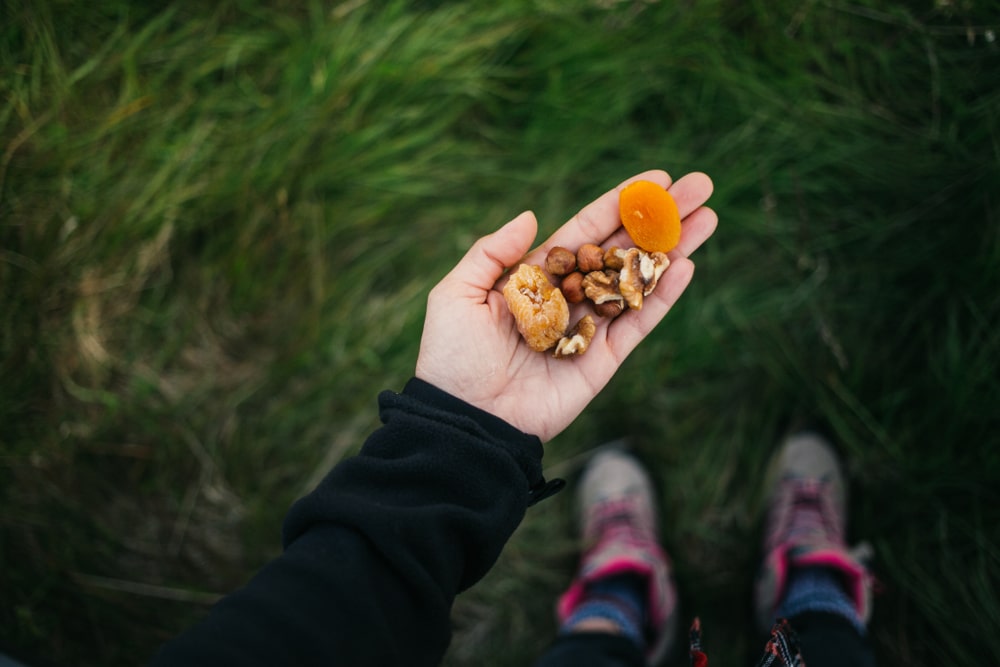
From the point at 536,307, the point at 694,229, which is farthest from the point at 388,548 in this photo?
the point at 694,229

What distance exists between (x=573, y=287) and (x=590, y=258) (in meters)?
0.10

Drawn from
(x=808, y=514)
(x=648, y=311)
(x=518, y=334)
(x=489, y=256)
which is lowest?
(x=808, y=514)

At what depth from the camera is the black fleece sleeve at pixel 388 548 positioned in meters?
1.19

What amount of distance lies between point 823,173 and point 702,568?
1561 mm

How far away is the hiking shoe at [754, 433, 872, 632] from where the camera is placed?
2115 millimetres

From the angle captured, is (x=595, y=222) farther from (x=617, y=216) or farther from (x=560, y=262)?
(x=560, y=262)

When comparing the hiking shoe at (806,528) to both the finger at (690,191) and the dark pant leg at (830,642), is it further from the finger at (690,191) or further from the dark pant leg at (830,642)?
the finger at (690,191)

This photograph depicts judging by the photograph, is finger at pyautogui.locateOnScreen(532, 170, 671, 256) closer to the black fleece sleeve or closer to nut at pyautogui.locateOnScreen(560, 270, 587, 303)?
nut at pyautogui.locateOnScreen(560, 270, 587, 303)

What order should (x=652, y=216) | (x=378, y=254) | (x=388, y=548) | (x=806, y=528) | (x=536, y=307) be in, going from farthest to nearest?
(x=378, y=254) → (x=806, y=528) → (x=652, y=216) → (x=536, y=307) → (x=388, y=548)

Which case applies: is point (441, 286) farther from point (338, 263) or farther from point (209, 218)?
point (209, 218)

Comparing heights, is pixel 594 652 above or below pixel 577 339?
below

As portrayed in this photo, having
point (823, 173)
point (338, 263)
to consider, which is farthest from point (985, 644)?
point (338, 263)

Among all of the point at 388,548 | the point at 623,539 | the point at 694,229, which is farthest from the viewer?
the point at 623,539

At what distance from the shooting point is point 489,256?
5.60ft
